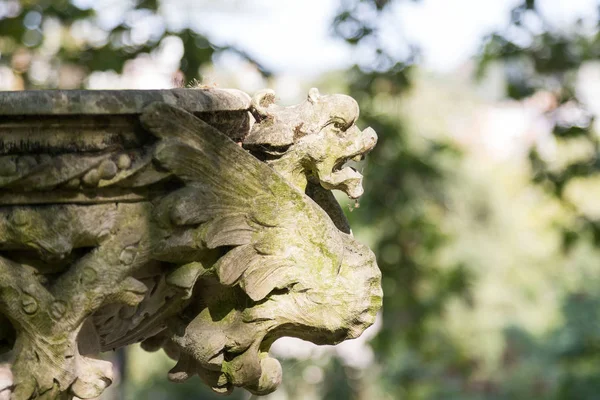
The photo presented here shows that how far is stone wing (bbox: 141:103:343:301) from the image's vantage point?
182cm

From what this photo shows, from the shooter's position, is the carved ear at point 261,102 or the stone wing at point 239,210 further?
the carved ear at point 261,102

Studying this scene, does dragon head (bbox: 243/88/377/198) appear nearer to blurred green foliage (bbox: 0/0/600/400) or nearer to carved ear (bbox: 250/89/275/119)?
carved ear (bbox: 250/89/275/119)

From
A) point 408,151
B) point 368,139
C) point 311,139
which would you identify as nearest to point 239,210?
point 311,139

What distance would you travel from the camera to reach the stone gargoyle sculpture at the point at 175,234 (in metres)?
1.75

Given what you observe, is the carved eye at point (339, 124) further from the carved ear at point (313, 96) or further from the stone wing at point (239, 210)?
the stone wing at point (239, 210)

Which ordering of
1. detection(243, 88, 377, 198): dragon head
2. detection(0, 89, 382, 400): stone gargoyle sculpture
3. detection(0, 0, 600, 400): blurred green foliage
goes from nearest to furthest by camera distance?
detection(0, 89, 382, 400): stone gargoyle sculpture
detection(243, 88, 377, 198): dragon head
detection(0, 0, 600, 400): blurred green foliage

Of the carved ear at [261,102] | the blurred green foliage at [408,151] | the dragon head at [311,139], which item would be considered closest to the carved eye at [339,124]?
the dragon head at [311,139]

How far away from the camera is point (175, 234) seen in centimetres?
184

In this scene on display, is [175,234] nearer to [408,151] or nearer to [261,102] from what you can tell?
[261,102]

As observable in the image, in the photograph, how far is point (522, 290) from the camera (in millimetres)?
15680

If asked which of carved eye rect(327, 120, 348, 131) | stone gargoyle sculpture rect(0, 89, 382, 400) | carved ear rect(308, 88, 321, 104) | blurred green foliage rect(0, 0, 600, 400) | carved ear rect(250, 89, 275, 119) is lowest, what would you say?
blurred green foliage rect(0, 0, 600, 400)

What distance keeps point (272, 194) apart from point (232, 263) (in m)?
0.18

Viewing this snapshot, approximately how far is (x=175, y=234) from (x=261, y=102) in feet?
1.43

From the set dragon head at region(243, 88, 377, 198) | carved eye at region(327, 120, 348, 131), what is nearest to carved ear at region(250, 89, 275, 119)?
dragon head at region(243, 88, 377, 198)
